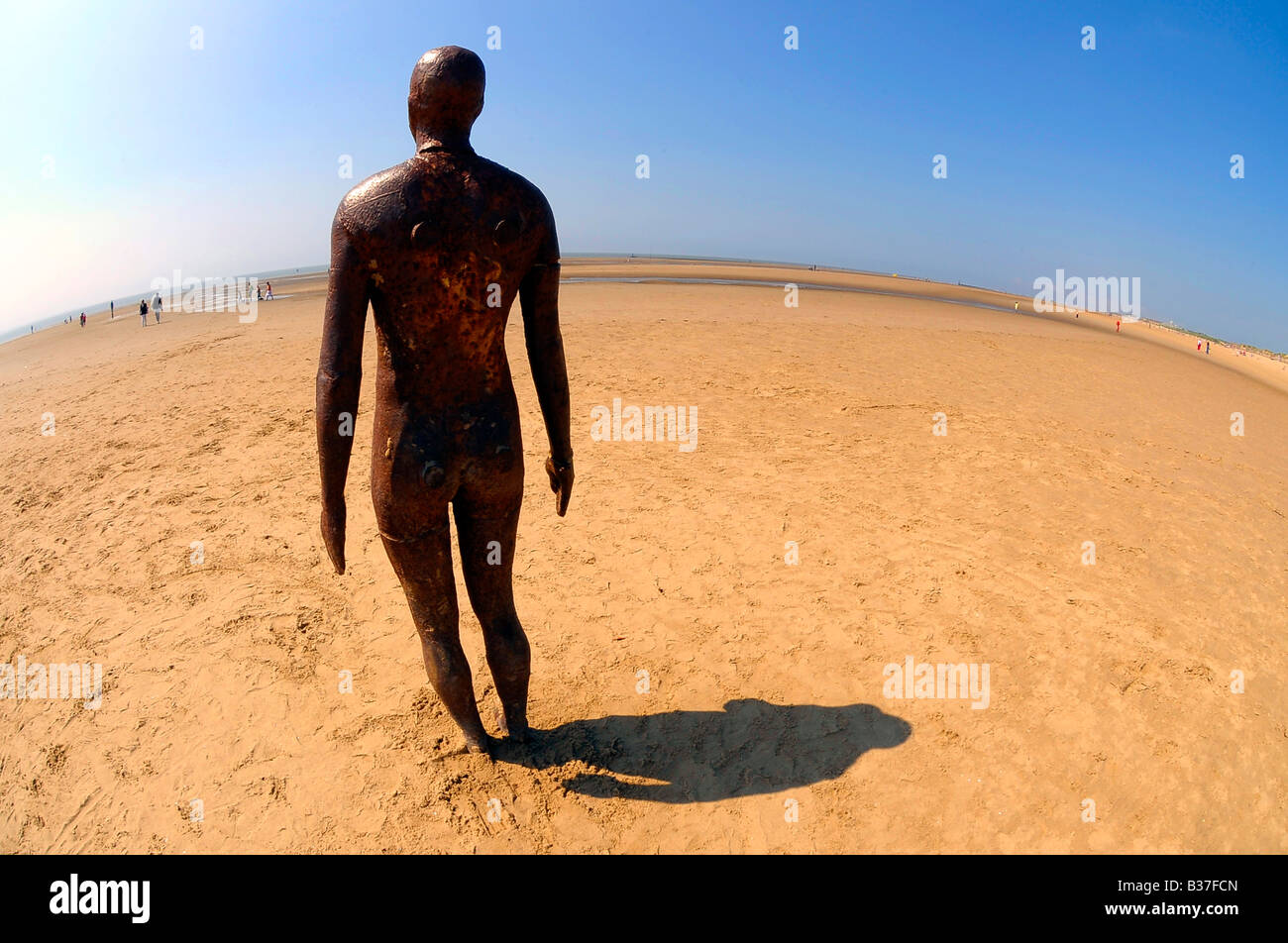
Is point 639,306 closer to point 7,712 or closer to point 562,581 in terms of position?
point 562,581

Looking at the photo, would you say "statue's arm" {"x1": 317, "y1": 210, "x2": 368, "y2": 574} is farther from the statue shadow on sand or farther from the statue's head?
the statue shadow on sand

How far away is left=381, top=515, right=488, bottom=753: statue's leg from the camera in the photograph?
10.9ft

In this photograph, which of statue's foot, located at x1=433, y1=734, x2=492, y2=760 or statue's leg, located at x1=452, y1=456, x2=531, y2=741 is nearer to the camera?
statue's leg, located at x1=452, y1=456, x2=531, y2=741

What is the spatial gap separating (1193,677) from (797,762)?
118 inches

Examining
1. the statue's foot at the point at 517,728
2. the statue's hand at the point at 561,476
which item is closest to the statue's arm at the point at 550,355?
the statue's hand at the point at 561,476

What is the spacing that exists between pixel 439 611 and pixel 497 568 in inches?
13.8

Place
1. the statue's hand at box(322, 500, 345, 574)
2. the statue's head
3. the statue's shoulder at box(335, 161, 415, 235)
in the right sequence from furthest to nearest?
the statue's hand at box(322, 500, 345, 574) → the statue's head → the statue's shoulder at box(335, 161, 415, 235)

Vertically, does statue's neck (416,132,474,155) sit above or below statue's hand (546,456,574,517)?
above

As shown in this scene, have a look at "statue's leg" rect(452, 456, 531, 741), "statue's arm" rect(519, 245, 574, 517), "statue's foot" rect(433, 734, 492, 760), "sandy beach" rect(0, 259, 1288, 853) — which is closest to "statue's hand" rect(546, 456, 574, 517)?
"statue's arm" rect(519, 245, 574, 517)

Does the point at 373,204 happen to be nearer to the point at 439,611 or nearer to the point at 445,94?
the point at 445,94

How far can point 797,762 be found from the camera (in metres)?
3.89

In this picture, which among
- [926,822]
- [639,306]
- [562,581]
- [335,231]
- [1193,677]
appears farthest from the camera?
[639,306]

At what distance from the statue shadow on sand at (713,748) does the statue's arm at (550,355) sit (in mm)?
1381
